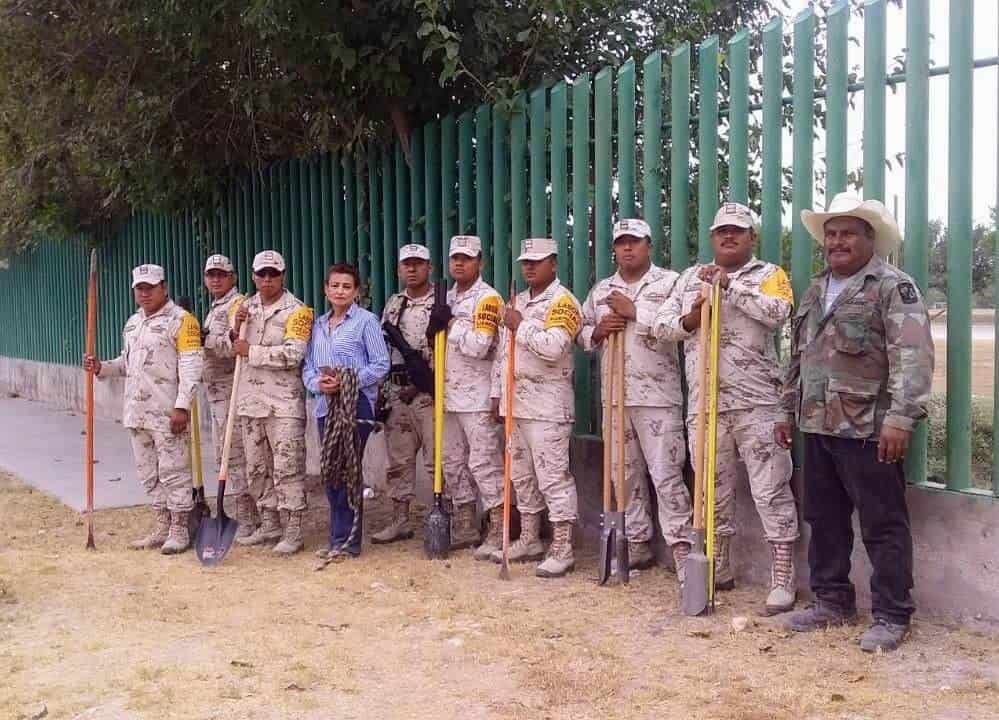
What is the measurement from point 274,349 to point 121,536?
1832 mm

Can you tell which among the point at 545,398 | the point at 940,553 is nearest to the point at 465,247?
the point at 545,398

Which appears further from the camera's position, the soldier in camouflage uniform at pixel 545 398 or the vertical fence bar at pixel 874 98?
the soldier in camouflage uniform at pixel 545 398

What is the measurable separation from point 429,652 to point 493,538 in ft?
5.44

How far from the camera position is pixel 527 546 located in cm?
585

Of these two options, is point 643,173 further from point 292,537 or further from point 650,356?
point 292,537

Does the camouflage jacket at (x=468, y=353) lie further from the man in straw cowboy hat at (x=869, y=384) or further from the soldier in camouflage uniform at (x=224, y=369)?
the man in straw cowboy hat at (x=869, y=384)

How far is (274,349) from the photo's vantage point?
19.7ft

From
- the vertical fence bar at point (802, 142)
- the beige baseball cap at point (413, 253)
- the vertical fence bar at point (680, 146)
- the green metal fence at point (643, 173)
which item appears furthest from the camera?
the beige baseball cap at point (413, 253)

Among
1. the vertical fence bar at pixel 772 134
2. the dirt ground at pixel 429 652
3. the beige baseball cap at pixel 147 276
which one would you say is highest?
the vertical fence bar at pixel 772 134

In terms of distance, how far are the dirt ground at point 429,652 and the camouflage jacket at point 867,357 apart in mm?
936

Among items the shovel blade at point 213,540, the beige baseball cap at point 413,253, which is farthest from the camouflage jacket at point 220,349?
the beige baseball cap at point 413,253

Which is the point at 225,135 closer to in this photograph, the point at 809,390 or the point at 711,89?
the point at 711,89

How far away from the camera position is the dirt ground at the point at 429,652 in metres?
3.77

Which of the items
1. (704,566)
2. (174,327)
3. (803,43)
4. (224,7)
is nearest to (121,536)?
(174,327)
